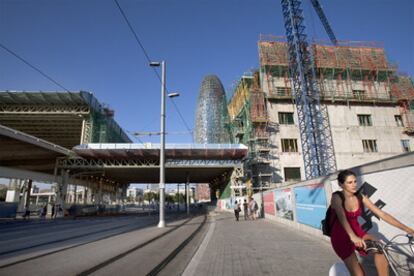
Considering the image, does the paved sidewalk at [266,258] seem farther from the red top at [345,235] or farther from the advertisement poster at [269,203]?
the advertisement poster at [269,203]

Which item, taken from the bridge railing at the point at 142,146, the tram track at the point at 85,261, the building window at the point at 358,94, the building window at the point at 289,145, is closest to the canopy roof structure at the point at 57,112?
the bridge railing at the point at 142,146

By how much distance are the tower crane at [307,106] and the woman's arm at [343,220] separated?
3240 cm

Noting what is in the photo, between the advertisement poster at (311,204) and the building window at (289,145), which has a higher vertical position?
the building window at (289,145)

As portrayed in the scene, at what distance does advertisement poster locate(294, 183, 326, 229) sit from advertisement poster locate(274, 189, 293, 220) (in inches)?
44.8

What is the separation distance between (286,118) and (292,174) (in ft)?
28.5

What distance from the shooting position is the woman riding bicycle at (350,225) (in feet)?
7.98

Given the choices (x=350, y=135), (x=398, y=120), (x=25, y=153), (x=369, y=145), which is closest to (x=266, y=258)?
(x=350, y=135)

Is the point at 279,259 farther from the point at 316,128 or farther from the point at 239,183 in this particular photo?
the point at 316,128

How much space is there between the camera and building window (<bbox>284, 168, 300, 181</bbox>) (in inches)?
1325

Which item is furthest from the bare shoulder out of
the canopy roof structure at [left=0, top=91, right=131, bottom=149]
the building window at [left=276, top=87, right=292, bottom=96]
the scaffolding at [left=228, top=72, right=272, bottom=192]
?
the canopy roof structure at [left=0, top=91, right=131, bottom=149]

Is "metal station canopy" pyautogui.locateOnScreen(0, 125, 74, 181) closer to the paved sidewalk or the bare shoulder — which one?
the paved sidewalk

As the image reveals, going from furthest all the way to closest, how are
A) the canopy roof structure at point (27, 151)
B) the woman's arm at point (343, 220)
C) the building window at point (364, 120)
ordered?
the building window at point (364, 120)
the canopy roof structure at point (27, 151)
the woman's arm at point (343, 220)

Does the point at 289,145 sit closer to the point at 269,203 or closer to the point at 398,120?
the point at 398,120

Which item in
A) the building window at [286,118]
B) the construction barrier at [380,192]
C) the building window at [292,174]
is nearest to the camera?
the construction barrier at [380,192]
